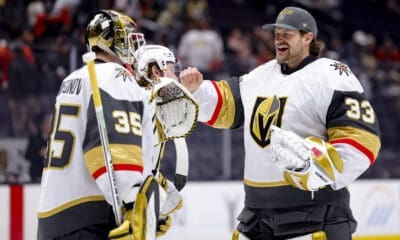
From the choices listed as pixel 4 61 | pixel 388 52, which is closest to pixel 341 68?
pixel 4 61

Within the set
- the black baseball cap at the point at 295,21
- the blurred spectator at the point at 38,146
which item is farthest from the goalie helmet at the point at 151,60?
the blurred spectator at the point at 38,146

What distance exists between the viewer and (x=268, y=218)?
3.83 metres

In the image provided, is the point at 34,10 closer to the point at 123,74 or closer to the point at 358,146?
the point at 358,146

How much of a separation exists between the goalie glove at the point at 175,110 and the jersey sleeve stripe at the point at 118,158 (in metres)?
0.48

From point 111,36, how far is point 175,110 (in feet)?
1.27

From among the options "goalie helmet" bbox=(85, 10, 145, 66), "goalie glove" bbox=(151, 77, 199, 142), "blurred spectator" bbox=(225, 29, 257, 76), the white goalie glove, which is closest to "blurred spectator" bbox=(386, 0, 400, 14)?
"blurred spectator" bbox=(225, 29, 257, 76)

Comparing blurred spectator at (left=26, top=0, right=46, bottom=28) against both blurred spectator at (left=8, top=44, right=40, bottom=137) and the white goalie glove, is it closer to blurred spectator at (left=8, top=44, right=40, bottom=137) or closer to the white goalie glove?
blurred spectator at (left=8, top=44, right=40, bottom=137)

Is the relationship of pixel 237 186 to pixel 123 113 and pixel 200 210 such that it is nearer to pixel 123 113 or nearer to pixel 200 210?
pixel 200 210

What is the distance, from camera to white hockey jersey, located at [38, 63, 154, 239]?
301cm

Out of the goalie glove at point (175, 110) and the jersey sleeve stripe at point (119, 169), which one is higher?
the goalie glove at point (175, 110)

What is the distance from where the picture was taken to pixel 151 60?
375cm

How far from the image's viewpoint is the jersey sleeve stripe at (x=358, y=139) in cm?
362

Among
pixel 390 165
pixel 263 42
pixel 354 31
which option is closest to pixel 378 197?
pixel 390 165

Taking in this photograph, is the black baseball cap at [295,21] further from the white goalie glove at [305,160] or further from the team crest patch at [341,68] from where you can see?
the white goalie glove at [305,160]
